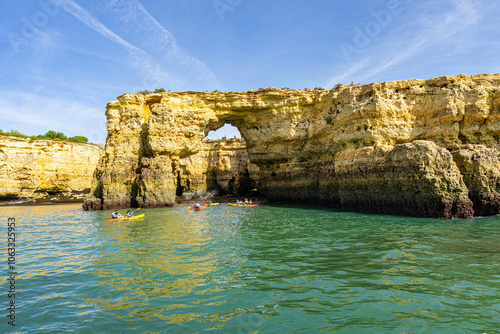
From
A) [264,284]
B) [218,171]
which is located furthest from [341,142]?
[218,171]

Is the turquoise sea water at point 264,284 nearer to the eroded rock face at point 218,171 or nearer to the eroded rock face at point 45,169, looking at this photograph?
the eroded rock face at point 45,169

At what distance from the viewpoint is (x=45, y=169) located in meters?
37.0

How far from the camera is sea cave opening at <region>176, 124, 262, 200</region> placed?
42469 mm

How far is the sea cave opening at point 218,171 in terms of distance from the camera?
42.5 metres

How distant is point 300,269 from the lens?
22.6 ft

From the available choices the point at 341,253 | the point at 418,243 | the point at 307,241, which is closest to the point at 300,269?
the point at 341,253

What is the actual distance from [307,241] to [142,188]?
1961 cm

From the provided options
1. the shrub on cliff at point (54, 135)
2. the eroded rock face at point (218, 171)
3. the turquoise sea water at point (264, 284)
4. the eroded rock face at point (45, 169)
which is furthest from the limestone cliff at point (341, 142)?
the shrub on cliff at point (54, 135)

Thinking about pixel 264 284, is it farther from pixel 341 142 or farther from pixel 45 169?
pixel 45 169

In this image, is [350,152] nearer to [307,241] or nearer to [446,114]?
[446,114]

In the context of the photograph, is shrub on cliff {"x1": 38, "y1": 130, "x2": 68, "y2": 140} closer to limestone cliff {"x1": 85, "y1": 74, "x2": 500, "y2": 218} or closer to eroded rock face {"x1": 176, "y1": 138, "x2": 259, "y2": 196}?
eroded rock face {"x1": 176, "y1": 138, "x2": 259, "y2": 196}

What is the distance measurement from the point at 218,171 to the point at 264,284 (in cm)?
3731

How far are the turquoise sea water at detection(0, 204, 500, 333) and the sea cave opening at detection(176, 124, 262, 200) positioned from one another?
103 feet

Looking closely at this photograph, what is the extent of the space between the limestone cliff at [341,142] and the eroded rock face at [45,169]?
15895 mm
